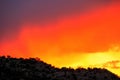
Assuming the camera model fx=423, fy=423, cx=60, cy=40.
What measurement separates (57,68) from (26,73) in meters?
9.58

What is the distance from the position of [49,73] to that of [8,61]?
786 centimetres

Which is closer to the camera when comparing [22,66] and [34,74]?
[34,74]

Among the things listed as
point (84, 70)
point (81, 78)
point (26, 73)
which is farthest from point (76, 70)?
point (26, 73)

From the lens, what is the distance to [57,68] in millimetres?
69250

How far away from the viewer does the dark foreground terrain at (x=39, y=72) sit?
59.8 meters

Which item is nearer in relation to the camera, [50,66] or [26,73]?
[26,73]

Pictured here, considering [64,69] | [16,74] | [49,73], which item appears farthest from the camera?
[64,69]

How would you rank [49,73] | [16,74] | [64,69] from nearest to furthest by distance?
[16,74]
[49,73]
[64,69]

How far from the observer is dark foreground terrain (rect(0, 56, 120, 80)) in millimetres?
59844

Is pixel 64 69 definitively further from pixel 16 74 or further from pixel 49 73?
pixel 16 74

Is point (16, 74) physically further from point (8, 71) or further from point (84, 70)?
point (84, 70)

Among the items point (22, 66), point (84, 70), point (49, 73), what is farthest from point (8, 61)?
point (84, 70)

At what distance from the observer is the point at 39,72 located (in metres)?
63.2

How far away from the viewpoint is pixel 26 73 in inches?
2392
